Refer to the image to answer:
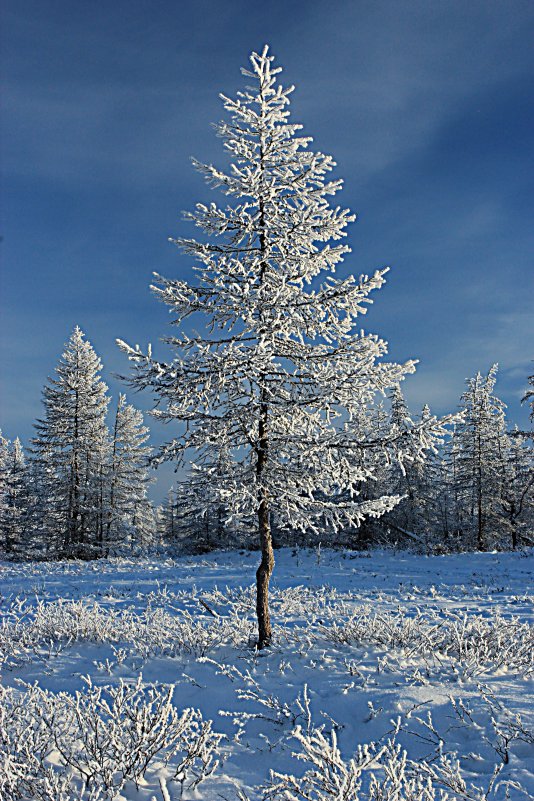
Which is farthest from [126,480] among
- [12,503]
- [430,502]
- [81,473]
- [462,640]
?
[462,640]

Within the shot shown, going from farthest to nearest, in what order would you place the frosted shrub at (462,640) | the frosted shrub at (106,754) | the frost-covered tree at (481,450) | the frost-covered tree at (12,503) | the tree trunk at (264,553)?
the frost-covered tree at (12,503) → the frost-covered tree at (481,450) → the tree trunk at (264,553) → the frosted shrub at (462,640) → the frosted shrub at (106,754)

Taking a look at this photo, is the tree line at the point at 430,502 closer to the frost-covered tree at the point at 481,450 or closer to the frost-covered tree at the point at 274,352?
the frost-covered tree at the point at 481,450

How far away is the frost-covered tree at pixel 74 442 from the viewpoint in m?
29.9

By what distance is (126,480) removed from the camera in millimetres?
37656

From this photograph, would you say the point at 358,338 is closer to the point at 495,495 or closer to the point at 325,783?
the point at 325,783

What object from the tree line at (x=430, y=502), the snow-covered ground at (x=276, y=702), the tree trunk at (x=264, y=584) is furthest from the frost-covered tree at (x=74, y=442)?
the tree trunk at (x=264, y=584)

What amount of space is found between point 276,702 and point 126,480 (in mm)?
33696

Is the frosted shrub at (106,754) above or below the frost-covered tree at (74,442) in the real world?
below

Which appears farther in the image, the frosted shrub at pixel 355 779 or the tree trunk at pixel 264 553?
the tree trunk at pixel 264 553

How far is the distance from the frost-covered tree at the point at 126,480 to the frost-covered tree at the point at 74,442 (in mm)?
2912

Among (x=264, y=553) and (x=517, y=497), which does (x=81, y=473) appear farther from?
(x=517, y=497)

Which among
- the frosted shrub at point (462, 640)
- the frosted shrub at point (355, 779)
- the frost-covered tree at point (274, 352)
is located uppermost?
the frost-covered tree at point (274, 352)

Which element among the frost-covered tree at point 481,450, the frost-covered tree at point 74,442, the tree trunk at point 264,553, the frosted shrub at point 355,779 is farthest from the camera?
the frost-covered tree at point 481,450

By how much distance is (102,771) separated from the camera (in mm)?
3781
